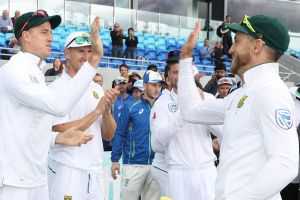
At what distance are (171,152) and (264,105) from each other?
2.65m

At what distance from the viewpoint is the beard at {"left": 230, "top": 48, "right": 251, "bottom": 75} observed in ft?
9.36

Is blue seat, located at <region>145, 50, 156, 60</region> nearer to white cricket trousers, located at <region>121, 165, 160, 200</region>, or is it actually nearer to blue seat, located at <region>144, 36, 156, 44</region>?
blue seat, located at <region>144, 36, 156, 44</region>

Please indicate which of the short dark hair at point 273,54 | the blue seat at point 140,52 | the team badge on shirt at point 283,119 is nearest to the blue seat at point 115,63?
the blue seat at point 140,52

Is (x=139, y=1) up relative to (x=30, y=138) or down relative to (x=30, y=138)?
up

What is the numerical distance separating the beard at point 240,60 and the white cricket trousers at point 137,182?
3705 mm

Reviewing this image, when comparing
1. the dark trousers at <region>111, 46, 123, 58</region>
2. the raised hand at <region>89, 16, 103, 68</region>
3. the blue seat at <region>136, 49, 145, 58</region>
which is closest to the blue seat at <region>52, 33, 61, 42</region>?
the dark trousers at <region>111, 46, 123, 58</region>

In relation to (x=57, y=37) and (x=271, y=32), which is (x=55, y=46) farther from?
(x=271, y=32)

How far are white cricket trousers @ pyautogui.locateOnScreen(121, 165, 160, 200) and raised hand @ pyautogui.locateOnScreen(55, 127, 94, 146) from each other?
2.51 meters

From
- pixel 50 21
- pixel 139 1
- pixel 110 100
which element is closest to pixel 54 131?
pixel 110 100

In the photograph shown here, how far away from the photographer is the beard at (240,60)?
285 centimetres

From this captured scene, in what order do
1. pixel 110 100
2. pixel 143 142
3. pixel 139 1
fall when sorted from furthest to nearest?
pixel 139 1
pixel 143 142
pixel 110 100

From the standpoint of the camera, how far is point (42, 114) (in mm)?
3602

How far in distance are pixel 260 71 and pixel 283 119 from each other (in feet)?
1.28

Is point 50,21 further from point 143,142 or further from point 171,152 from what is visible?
point 143,142
